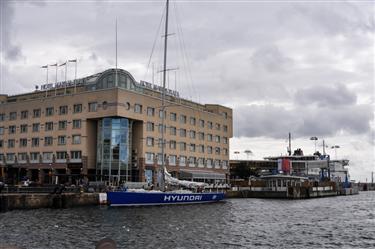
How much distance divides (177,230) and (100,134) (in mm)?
66510

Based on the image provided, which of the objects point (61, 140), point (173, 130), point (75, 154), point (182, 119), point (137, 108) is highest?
point (137, 108)

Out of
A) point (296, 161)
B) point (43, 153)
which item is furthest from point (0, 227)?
point (296, 161)

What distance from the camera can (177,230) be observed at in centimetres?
4172

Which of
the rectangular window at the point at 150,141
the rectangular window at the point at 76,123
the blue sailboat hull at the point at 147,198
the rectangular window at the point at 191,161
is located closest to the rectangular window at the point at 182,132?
the rectangular window at the point at 191,161

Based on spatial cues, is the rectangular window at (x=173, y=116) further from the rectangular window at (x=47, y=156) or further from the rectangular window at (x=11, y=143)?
the rectangular window at (x=11, y=143)

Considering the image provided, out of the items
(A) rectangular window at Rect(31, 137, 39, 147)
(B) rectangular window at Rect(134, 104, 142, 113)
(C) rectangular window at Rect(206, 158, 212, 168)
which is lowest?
(C) rectangular window at Rect(206, 158, 212, 168)

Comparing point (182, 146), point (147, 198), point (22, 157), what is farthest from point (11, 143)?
point (147, 198)

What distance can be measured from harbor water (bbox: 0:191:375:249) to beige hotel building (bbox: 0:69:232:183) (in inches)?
1731

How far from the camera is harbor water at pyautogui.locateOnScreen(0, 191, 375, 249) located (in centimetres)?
3484

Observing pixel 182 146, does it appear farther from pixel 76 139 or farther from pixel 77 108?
pixel 77 108

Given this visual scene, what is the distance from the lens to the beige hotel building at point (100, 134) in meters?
104

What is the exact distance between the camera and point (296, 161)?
193 m

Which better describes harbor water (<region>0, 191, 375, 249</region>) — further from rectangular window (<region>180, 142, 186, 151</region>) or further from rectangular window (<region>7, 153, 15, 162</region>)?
rectangular window (<region>7, 153, 15, 162</region>)

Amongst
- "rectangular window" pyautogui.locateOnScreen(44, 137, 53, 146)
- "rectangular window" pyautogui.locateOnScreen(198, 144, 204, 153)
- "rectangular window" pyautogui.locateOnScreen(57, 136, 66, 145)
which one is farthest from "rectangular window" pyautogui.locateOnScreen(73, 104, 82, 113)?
"rectangular window" pyautogui.locateOnScreen(198, 144, 204, 153)
